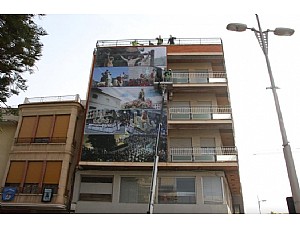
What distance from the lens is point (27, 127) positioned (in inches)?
641

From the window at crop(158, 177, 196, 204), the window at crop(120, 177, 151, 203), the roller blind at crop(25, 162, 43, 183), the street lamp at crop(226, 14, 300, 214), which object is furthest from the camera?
the roller blind at crop(25, 162, 43, 183)

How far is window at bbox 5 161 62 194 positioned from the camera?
47.5ft

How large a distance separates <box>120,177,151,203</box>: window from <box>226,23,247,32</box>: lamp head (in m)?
9.60

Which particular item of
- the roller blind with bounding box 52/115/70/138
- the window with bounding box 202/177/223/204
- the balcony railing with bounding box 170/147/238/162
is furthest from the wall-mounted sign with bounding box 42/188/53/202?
the window with bounding box 202/177/223/204

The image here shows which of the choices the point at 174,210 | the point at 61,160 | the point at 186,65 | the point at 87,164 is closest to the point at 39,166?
the point at 61,160

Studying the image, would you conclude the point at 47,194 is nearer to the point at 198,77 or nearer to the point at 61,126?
the point at 61,126

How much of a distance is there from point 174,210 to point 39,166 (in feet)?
26.0

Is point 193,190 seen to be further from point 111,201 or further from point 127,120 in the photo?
point 127,120

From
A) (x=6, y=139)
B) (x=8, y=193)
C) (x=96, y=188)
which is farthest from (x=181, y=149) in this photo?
(x=6, y=139)

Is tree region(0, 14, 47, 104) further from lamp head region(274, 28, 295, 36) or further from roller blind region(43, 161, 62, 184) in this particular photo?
roller blind region(43, 161, 62, 184)

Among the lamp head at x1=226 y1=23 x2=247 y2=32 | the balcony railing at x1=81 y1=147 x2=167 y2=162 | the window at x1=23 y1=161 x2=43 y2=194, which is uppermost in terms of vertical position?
the lamp head at x1=226 y1=23 x2=247 y2=32

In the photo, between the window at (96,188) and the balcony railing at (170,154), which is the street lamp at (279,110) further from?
the window at (96,188)

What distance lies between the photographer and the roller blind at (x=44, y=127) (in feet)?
52.0

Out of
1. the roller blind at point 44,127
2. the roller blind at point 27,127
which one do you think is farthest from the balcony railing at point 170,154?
the roller blind at point 27,127
